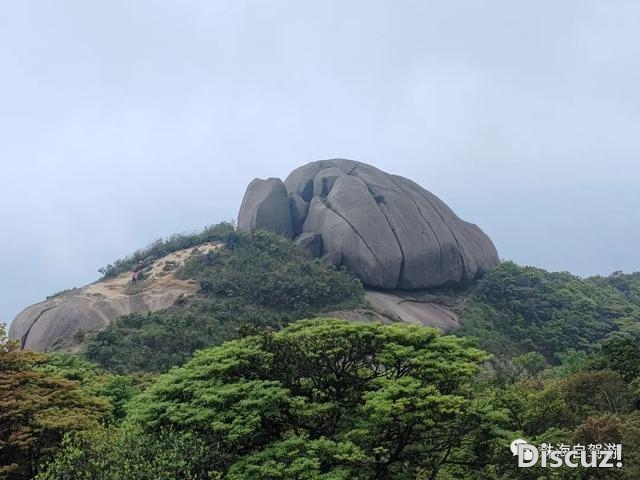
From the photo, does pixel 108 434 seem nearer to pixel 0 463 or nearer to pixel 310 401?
pixel 0 463

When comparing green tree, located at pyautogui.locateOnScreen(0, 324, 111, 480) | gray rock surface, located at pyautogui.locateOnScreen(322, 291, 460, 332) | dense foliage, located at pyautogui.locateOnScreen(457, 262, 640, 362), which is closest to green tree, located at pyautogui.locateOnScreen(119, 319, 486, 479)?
green tree, located at pyautogui.locateOnScreen(0, 324, 111, 480)

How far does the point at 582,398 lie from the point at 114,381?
11.9 meters

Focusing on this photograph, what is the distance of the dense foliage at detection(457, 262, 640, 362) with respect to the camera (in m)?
31.9

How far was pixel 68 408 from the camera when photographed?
10.5 meters

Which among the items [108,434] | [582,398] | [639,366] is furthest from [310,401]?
[639,366]

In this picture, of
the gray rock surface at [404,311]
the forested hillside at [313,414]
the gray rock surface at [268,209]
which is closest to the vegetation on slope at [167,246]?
the gray rock surface at [268,209]

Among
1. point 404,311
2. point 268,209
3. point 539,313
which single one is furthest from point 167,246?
point 539,313

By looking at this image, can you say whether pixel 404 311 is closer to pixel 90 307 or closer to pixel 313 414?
pixel 90 307

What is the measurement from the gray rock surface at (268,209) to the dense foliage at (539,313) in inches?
526

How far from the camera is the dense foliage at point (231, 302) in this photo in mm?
21781

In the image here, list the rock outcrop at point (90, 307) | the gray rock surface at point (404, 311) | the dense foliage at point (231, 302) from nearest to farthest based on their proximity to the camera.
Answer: the dense foliage at point (231, 302) < the rock outcrop at point (90, 307) < the gray rock surface at point (404, 311)

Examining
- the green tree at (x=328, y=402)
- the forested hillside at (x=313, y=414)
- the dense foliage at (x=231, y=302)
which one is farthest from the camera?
the dense foliage at (x=231, y=302)

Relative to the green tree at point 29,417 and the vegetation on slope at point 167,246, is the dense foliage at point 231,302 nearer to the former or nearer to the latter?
the vegetation on slope at point 167,246

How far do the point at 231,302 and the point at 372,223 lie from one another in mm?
11666
